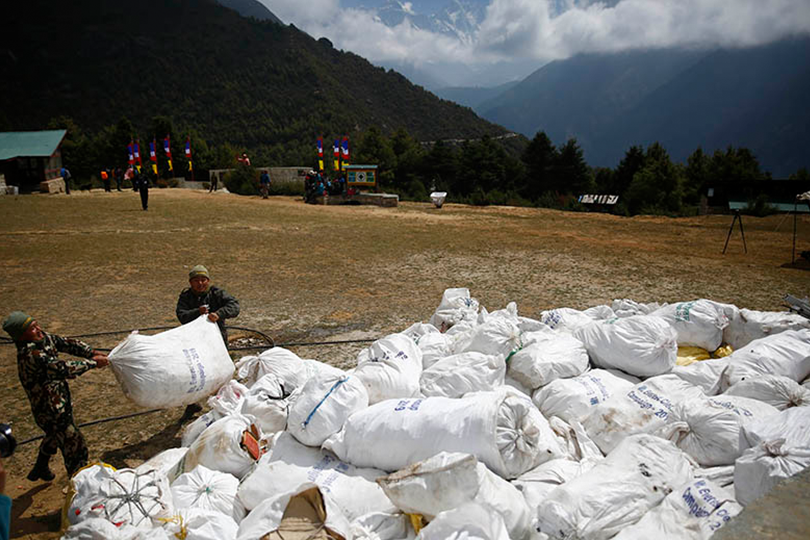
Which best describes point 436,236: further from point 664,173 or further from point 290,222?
point 664,173

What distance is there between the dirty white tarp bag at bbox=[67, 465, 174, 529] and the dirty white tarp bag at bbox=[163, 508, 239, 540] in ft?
0.21

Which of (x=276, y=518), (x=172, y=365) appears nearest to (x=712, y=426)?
(x=276, y=518)

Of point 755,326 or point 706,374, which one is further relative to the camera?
point 755,326

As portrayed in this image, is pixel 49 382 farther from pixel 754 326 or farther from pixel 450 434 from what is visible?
pixel 754 326

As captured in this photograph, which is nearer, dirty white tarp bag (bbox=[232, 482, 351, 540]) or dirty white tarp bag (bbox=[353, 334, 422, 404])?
dirty white tarp bag (bbox=[232, 482, 351, 540])

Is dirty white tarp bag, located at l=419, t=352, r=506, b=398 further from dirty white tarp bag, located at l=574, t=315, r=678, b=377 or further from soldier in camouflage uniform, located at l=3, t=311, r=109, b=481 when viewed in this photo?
soldier in camouflage uniform, located at l=3, t=311, r=109, b=481

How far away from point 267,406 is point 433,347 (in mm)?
1294

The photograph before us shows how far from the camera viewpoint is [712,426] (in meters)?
2.31

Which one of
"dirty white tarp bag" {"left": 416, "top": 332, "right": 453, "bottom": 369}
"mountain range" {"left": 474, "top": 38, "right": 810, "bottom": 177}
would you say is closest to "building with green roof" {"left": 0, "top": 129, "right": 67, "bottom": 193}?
"dirty white tarp bag" {"left": 416, "top": 332, "right": 453, "bottom": 369}

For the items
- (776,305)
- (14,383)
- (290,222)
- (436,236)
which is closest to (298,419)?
(14,383)

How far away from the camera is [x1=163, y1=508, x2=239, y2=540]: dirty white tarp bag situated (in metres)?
1.87

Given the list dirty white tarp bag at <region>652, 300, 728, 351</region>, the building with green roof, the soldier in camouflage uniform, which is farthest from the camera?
the building with green roof

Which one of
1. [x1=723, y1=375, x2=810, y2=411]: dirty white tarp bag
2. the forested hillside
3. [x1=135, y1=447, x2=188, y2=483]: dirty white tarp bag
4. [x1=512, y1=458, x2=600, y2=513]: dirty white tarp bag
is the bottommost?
[x1=135, y1=447, x2=188, y2=483]: dirty white tarp bag

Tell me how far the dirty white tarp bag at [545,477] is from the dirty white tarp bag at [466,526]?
38 cm
